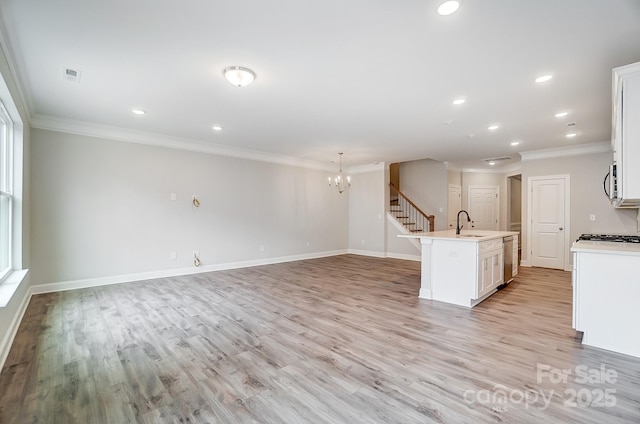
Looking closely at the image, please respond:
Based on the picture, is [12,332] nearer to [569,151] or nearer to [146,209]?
[146,209]

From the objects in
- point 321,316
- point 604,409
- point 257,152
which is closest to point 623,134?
point 604,409

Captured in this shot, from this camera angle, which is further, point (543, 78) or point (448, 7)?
point (543, 78)

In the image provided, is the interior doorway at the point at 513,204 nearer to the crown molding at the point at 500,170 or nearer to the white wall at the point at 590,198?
the crown molding at the point at 500,170

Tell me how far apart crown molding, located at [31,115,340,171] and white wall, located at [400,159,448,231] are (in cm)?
422

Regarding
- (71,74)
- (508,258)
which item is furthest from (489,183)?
(71,74)

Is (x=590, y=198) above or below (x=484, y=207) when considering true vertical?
above

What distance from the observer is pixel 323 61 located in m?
2.88

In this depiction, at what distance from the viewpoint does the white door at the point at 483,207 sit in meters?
9.70

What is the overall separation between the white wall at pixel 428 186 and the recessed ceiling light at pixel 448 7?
7.18 m

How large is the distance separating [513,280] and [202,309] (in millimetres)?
5409

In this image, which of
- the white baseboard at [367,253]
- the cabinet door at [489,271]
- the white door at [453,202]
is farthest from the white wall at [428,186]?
the cabinet door at [489,271]

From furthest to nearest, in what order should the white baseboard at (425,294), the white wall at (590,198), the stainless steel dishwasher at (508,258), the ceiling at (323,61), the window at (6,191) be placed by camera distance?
the white wall at (590,198), the stainless steel dishwasher at (508,258), the white baseboard at (425,294), the window at (6,191), the ceiling at (323,61)

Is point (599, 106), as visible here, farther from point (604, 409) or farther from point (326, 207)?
point (326, 207)

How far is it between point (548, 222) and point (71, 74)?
871 cm
